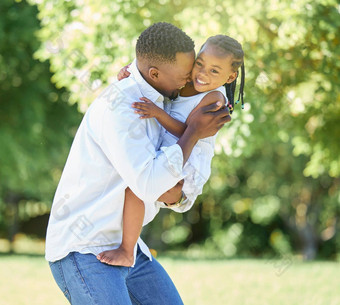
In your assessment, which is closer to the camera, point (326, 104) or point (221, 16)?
point (221, 16)

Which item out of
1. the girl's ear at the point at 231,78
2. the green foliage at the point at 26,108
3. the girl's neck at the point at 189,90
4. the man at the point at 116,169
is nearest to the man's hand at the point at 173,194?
the man at the point at 116,169

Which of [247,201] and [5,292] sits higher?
[5,292]

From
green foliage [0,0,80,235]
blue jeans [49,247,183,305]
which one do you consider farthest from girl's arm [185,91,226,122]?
green foliage [0,0,80,235]

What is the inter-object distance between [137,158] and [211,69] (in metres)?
0.63

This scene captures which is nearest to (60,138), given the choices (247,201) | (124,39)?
(124,39)

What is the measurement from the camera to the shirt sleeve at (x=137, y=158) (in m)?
2.27

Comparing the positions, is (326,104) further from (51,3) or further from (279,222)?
(279,222)

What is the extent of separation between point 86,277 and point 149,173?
0.47 meters

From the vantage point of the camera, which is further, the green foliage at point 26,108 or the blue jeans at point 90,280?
the green foliage at point 26,108

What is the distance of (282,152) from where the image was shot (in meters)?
15.6

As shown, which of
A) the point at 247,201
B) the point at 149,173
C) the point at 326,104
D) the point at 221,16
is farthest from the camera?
the point at 247,201

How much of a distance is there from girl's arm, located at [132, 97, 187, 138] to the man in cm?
3

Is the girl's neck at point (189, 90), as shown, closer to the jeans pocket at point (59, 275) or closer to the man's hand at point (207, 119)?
the man's hand at point (207, 119)

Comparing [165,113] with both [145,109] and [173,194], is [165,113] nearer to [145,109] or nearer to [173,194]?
[145,109]
